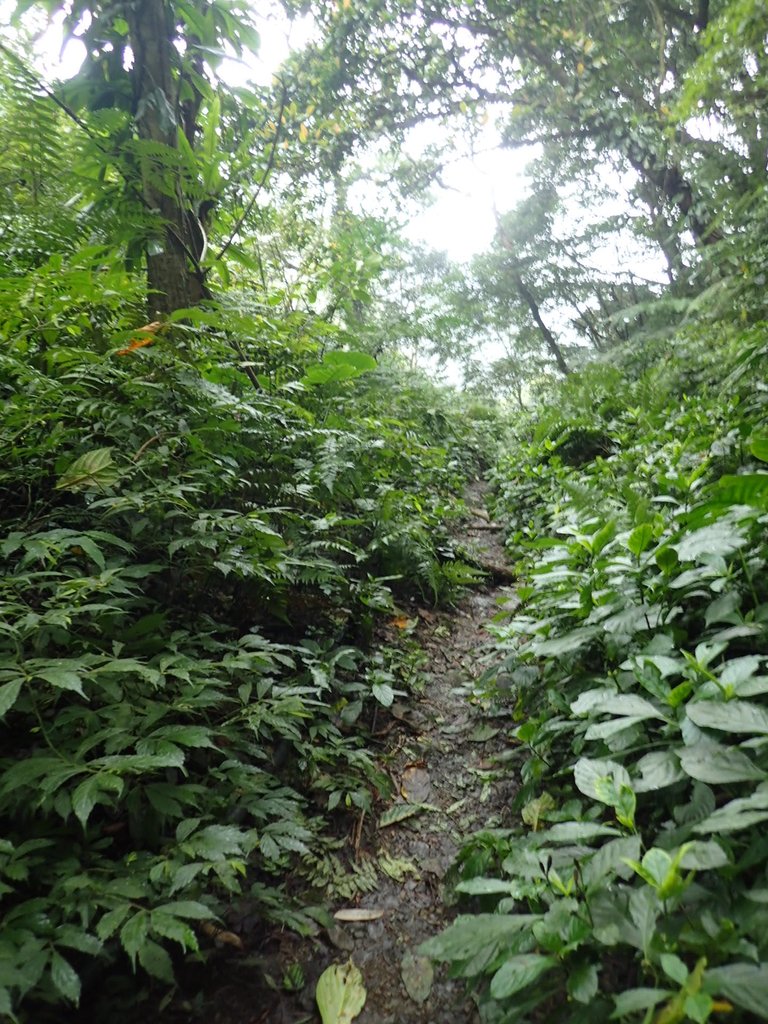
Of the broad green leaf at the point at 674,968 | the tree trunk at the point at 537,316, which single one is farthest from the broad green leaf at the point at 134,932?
the tree trunk at the point at 537,316

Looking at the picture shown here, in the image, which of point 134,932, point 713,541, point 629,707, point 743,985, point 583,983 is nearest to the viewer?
point 743,985

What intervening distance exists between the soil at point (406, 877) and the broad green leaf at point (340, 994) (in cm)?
2

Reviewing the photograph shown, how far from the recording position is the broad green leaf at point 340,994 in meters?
1.45

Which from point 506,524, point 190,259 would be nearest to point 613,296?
point 506,524

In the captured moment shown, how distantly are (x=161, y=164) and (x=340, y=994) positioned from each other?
410cm

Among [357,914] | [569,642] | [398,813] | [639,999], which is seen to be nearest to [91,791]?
[357,914]

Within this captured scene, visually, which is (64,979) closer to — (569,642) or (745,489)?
(569,642)

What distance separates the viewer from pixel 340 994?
1504 mm

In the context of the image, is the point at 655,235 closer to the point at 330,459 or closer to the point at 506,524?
the point at 506,524

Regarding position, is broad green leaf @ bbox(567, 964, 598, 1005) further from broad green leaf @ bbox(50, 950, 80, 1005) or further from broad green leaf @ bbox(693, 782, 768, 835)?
broad green leaf @ bbox(50, 950, 80, 1005)

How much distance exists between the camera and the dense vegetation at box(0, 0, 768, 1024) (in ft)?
3.98

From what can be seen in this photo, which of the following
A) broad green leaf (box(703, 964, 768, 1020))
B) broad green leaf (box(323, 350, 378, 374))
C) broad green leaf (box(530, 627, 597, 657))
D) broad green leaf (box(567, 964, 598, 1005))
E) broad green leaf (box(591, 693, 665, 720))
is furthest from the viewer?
broad green leaf (box(323, 350, 378, 374))

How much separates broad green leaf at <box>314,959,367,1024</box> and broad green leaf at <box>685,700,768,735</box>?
1.23 metres

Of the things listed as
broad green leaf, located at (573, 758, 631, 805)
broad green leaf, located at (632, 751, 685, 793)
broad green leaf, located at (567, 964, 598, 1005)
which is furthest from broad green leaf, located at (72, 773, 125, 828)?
broad green leaf, located at (632, 751, 685, 793)
